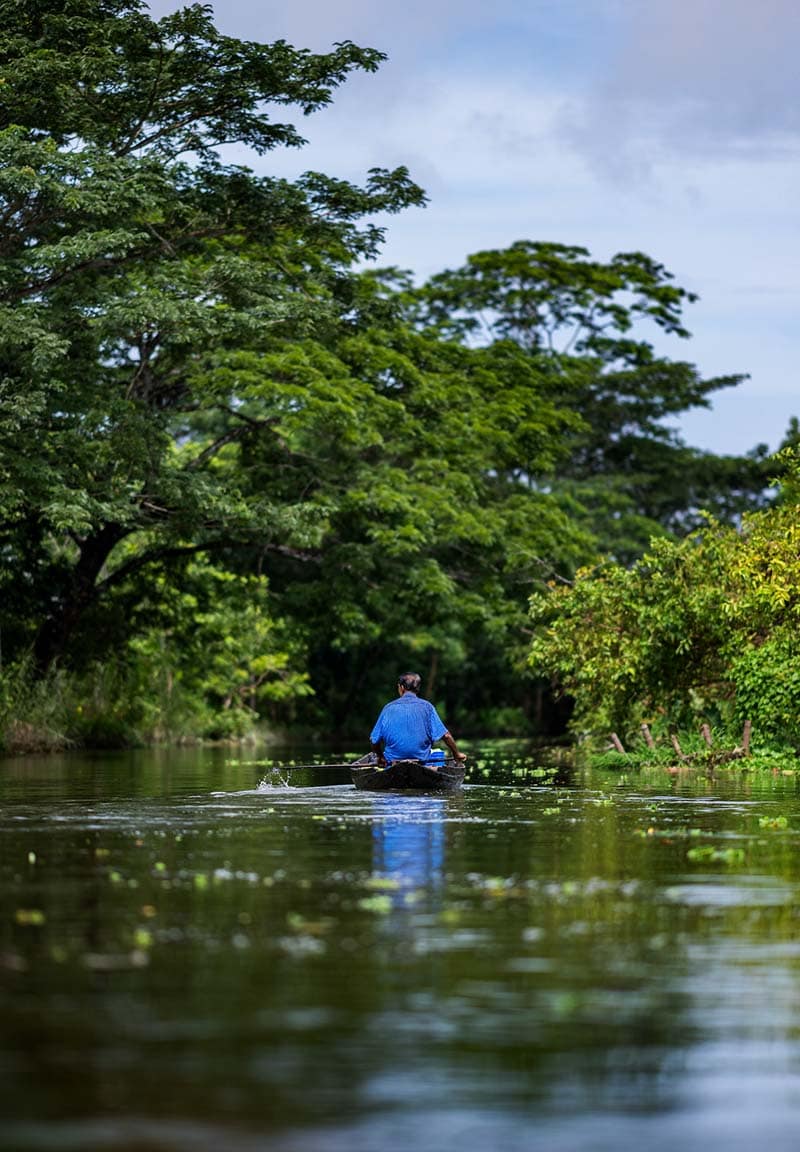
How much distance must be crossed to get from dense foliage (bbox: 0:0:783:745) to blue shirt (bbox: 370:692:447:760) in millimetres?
13244

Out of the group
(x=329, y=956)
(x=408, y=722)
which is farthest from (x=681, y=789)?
(x=329, y=956)

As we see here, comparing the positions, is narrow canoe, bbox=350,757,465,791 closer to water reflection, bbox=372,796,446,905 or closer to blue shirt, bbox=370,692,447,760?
blue shirt, bbox=370,692,447,760

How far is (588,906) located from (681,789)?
14345 millimetres

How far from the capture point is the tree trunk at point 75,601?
46.2 metres

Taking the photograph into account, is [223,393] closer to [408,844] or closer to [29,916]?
[408,844]

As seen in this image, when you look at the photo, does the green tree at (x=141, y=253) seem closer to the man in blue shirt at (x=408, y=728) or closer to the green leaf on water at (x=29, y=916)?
the man in blue shirt at (x=408, y=728)

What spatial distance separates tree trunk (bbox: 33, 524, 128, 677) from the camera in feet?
152

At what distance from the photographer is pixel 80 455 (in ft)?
Answer: 125

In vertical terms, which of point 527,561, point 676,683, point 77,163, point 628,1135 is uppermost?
point 77,163

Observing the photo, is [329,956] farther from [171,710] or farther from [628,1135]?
[171,710]

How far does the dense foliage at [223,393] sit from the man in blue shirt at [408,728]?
13214 mm

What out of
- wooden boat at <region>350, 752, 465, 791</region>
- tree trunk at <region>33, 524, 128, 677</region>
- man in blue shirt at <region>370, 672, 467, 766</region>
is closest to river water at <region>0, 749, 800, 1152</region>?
man in blue shirt at <region>370, 672, 467, 766</region>

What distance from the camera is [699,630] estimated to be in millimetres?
32500

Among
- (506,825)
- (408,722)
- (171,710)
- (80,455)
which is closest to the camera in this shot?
(506,825)
